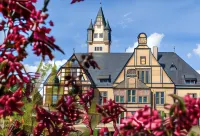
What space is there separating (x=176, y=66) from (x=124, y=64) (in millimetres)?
4296

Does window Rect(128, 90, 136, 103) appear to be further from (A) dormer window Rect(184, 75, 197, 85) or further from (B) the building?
(A) dormer window Rect(184, 75, 197, 85)

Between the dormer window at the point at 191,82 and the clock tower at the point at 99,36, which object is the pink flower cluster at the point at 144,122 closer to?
the dormer window at the point at 191,82

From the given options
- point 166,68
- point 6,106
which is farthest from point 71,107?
point 166,68

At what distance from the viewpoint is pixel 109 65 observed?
34.4m

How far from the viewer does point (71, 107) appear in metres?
1.67

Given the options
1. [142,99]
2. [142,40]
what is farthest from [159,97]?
[142,40]

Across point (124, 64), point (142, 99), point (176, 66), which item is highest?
point (124, 64)

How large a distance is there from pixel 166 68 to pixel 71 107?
3260 centimetres

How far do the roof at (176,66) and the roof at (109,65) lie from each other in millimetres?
2964

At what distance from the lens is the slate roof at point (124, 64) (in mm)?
33062

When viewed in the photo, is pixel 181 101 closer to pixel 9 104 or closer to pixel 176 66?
pixel 9 104

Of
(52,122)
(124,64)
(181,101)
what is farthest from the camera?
(124,64)

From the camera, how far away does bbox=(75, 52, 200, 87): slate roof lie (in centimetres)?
3306

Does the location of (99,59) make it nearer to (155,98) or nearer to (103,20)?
(155,98)
